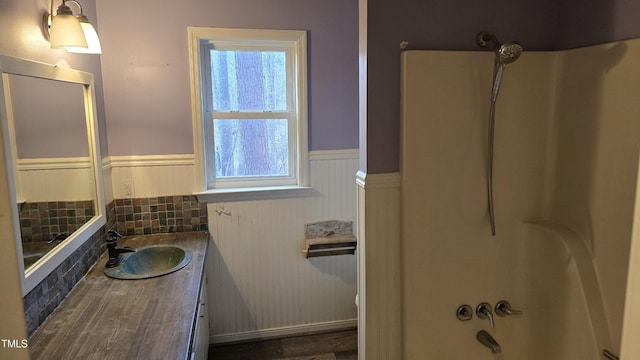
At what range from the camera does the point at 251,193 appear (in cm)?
272

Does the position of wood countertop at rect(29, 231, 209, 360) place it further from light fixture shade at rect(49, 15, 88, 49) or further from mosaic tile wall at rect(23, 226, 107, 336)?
light fixture shade at rect(49, 15, 88, 49)

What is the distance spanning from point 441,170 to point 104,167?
1.91m

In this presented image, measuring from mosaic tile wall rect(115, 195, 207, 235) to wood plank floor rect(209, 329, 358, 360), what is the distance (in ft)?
2.84

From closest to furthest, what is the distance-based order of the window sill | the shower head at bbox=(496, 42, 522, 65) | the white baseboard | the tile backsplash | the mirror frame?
1. the mirror frame
2. the shower head at bbox=(496, 42, 522, 65)
3. the tile backsplash
4. the window sill
5. the white baseboard

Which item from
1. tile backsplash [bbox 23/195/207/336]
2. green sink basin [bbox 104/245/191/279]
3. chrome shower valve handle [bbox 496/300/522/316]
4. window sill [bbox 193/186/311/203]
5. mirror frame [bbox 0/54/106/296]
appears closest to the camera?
mirror frame [bbox 0/54/106/296]

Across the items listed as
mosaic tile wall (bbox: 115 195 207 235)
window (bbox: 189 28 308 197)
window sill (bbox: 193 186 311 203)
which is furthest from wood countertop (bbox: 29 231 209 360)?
window (bbox: 189 28 308 197)

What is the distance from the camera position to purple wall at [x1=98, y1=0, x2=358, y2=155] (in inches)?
96.2

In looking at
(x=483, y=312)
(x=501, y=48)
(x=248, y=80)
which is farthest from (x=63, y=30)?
(x=483, y=312)

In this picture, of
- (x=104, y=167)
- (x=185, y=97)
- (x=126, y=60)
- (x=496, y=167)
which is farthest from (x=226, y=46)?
(x=496, y=167)

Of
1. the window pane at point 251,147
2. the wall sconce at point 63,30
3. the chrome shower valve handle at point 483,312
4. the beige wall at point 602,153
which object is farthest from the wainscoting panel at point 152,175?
the beige wall at point 602,153

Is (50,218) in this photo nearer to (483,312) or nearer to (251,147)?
(251,147)

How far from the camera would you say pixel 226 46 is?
8.62 feet

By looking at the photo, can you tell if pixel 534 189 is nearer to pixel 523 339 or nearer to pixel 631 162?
pixel 631 162

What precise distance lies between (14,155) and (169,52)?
4.35ft
